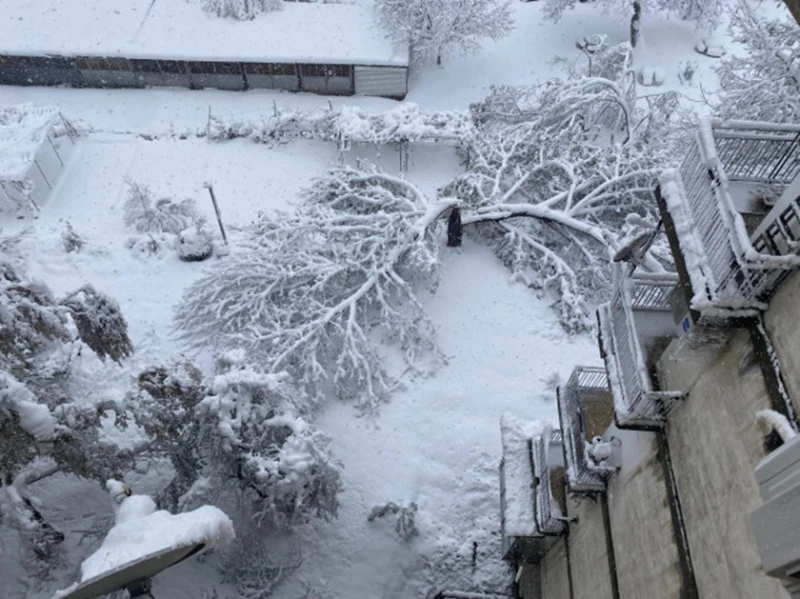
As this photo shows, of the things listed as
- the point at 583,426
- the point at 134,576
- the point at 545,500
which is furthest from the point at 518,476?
the point at 134,576

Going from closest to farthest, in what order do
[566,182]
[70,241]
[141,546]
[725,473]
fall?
[725,473] → [141,546] → [70,241] → [566,182]

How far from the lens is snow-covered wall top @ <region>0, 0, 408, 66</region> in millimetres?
22969

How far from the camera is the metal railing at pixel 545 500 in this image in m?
9.12

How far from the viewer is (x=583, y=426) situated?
7.84m

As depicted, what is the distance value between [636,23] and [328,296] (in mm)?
18516

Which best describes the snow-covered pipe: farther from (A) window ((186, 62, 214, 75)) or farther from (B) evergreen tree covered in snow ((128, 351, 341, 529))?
(A) window ((186, 62, 214, 75))

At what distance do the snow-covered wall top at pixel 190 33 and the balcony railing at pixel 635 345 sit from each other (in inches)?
734

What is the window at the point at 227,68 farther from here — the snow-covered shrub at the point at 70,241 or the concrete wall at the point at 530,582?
the concrete wall at the point at 530,582

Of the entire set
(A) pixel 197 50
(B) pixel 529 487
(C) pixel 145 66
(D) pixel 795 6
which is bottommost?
(D) pixel 795 6

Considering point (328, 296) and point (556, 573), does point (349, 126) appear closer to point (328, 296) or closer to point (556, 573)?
point (328, 296)

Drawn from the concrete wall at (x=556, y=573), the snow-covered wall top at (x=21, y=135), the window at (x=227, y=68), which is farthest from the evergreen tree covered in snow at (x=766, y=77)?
the snow-covered wall top at (x=21, y=135)

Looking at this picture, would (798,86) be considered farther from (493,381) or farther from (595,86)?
(493,381)

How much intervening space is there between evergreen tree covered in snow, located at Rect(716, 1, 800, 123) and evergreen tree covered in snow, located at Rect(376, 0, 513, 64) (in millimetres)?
9536

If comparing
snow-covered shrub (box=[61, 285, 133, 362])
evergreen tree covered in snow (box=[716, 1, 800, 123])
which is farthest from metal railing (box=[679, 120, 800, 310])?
evergreen tree covered in snow (box=[716, 1, 800, 123])
